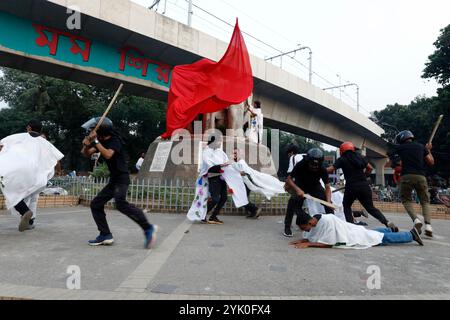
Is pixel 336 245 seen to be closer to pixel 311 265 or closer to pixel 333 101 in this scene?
pixel 311 265

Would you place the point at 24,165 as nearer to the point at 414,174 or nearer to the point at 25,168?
the point at 25,168

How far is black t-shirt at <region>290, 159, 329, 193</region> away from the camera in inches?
199

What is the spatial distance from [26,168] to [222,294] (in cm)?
406

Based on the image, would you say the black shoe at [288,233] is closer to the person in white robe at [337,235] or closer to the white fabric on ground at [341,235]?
the person in white robe at [337,235]

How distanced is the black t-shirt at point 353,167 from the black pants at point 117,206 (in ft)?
10.2

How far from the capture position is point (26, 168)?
5148mm

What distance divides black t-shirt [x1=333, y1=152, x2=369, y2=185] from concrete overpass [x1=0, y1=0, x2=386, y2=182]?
392 inches

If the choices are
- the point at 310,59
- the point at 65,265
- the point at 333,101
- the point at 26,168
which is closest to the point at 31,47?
the point at 26,168

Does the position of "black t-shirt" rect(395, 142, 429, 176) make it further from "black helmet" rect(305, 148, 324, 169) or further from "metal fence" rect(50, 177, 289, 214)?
"metal fence" rect(50, 177, 289, 214)

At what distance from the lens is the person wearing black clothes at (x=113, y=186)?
14.0 feet

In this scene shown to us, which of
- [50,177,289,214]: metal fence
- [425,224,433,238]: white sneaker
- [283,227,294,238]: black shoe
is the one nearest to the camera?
[283,227,294,238]: black shoe

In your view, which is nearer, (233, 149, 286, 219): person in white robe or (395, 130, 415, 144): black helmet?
(395, 130, 415, 144): black helmet

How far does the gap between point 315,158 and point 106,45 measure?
1104cm

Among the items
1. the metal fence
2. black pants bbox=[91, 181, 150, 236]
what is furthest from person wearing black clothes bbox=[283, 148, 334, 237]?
the metal fence
